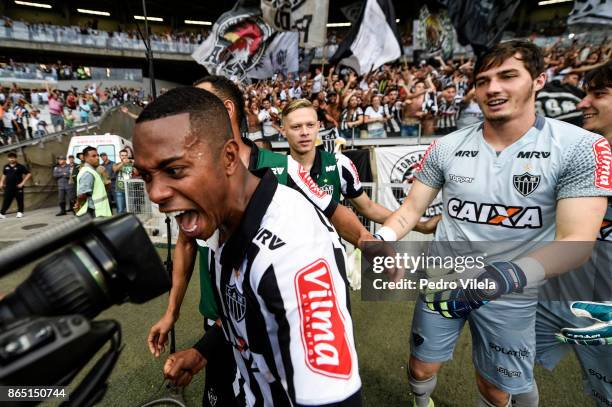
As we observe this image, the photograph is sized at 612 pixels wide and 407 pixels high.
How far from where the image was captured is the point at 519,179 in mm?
1805

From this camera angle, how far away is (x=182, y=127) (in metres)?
1.01

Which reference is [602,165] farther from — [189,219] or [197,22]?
[197,22]

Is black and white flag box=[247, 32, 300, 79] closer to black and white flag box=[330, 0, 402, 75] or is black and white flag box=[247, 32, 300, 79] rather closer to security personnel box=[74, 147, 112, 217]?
black and white flag box=[330, 0, 402, 75]

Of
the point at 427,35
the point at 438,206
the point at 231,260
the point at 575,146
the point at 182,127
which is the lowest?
the point at 438,206

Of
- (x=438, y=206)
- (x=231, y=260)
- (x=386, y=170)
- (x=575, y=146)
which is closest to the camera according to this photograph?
(x=231, y=260)

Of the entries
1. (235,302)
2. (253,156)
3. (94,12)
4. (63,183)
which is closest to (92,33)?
(94,12)

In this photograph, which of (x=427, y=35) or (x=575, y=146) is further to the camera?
(x=427, y=35)

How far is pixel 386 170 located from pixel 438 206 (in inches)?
64.0

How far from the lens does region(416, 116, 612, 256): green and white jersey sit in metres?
1.63

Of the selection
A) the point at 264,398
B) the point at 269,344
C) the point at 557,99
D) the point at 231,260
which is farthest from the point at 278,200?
the point at 557,99

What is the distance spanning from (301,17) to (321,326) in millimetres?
7696

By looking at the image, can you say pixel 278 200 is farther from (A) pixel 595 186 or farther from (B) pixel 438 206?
(B) pixel 438 206

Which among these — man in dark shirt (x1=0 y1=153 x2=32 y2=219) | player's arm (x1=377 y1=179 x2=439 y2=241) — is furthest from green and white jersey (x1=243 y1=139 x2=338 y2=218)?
man in dark shirt (x1=0 y1=153 x2=32 y2=219)

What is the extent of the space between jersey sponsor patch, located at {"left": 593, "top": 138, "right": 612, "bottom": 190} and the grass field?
200cm
